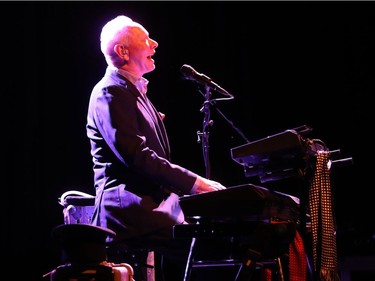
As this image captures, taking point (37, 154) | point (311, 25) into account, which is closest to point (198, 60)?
point (311, 25)

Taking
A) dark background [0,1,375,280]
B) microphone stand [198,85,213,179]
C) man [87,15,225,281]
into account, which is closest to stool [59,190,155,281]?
man [87,15,225,281]

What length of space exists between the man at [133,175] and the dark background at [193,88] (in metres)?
2.31

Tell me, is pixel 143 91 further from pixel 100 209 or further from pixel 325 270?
pixel 325 270

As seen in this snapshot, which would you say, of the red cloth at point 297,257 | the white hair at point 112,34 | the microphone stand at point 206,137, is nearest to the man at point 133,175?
the white hair at point 112,34

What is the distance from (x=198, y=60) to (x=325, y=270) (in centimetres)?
401

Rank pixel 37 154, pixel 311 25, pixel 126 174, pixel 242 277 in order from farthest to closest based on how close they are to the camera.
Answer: pixel 311 25, pixel 37 154, pixel 126 174, pixel 242 277

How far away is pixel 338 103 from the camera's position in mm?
6508

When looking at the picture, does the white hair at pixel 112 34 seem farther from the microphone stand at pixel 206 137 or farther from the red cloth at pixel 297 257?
the red cloth at pixel 297 257

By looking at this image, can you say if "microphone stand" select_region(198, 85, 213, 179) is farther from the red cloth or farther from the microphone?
the red cloth

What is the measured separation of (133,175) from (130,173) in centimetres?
2

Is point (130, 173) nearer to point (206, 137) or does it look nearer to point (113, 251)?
point (113, 251)

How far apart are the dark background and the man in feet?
7.57

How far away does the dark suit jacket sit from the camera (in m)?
2.28

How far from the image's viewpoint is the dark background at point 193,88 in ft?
15.1
